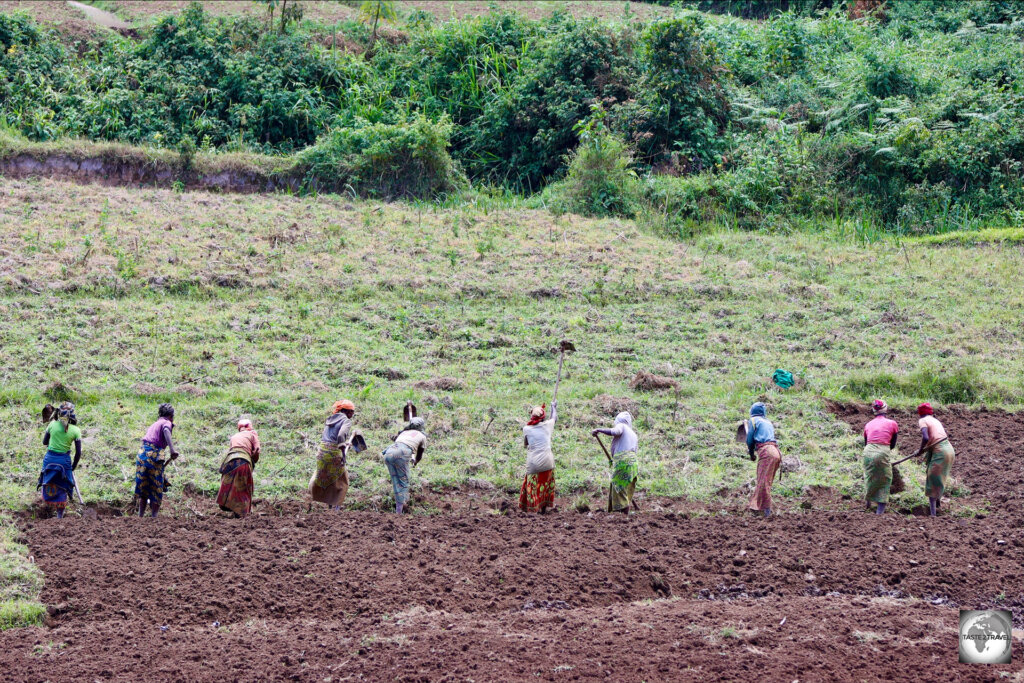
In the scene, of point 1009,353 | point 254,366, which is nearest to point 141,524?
point 254,366

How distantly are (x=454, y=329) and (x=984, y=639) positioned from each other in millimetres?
10357

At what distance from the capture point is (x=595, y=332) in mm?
17672

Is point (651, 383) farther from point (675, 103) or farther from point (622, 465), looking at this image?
point (675, 103)

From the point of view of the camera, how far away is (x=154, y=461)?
454 inches

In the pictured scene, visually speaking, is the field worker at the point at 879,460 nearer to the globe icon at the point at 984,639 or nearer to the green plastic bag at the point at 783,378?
the green plastic bag at the point at 783,378

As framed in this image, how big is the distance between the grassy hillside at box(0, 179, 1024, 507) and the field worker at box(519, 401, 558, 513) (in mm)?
897

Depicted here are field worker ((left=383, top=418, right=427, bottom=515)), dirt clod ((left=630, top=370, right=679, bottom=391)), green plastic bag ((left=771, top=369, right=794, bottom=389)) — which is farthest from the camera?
dirt clod ((left=630, top=370, right=679, bottom=391))

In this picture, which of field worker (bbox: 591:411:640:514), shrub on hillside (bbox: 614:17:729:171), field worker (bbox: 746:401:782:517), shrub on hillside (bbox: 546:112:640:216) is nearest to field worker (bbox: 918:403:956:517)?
field worker (bbox: 746:401:782:517)

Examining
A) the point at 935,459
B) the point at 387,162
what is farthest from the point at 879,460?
the point at 387,162

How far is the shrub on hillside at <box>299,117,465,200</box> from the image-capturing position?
A: 23781 millimetres

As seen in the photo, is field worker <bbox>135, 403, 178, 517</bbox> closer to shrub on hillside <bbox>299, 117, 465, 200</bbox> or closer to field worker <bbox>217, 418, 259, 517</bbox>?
field worker <bbox>217, 418, 259, 517</bbox>

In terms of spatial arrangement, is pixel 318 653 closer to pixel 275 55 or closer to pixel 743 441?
pixel 743 441

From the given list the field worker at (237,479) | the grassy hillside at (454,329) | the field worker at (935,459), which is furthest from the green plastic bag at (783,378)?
the field worker at (237,479)

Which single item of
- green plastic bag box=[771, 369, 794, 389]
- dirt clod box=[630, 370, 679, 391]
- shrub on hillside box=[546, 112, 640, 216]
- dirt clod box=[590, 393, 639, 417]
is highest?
shrub on hillside box=[546, 112, 640, 216]
